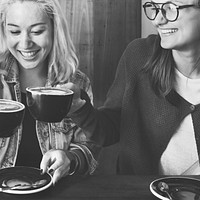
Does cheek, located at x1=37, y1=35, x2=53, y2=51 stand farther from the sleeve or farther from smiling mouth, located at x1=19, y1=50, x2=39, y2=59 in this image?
the sleeve

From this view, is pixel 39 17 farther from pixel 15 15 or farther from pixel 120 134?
pixel 120 134

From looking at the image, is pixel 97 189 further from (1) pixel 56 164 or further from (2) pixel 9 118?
(2) pixel 9 118

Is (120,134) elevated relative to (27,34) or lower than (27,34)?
lower

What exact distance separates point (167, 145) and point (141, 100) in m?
0.18

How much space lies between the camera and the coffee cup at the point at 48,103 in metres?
0.91

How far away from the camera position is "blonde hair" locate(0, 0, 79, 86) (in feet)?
4.35

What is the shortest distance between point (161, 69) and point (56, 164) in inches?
19.6

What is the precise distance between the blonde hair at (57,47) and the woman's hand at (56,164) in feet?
1.18

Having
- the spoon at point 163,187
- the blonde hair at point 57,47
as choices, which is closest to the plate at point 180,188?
the spoon at point 163,187

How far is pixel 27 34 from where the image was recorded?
1.29m

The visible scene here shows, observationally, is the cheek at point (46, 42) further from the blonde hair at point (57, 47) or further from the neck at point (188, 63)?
the neck at point (188, 63)

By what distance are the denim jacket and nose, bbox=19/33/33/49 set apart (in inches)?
3.7

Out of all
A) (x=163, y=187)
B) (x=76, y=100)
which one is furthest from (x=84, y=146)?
(x=163, y=187)

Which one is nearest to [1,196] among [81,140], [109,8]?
[81,140]
